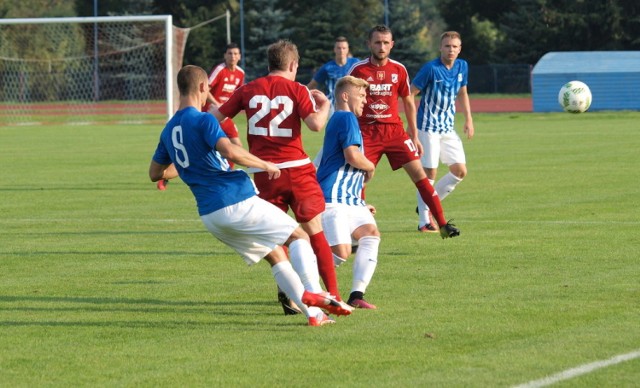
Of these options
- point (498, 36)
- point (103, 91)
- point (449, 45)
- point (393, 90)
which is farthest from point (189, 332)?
point (498, 36)

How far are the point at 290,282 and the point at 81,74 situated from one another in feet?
190

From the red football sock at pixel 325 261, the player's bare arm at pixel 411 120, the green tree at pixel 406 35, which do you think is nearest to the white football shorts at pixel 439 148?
the player's bare arm at pixel 411 120

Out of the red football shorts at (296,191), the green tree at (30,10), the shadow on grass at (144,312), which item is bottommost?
the shadow on grass at (144,312)

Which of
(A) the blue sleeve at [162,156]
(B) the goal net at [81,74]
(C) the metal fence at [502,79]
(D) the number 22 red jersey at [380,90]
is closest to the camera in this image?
(A) the blue sleeve at [162,156]

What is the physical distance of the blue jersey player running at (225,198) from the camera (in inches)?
299

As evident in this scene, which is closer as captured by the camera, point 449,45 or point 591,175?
point 449,45

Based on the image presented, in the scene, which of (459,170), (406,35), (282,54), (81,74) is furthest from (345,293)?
(406,35)

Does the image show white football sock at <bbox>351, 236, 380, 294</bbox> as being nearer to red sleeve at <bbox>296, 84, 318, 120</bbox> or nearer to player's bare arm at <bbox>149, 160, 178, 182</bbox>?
red sleeve at <bbox>296, 84, 318, 120</bbox>

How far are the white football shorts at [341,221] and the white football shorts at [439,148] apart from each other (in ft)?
18.2

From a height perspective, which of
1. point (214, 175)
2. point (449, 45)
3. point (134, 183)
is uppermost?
point (449, 45)

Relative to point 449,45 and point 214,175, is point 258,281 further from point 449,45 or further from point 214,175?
point 449,45

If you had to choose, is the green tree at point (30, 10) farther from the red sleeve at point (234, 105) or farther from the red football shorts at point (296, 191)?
the red football shorts at point (296, 191)

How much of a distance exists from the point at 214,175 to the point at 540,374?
8.22 ft

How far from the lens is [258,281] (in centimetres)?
988
